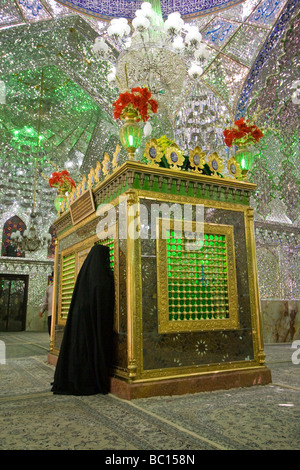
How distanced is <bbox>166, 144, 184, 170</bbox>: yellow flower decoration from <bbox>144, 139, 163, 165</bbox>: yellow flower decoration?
0.08 meters

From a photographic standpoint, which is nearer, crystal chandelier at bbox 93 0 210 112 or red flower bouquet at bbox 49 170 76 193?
red flower bouquet at bbox 49 170 76 193

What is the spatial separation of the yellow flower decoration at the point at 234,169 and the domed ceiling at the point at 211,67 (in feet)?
12.8

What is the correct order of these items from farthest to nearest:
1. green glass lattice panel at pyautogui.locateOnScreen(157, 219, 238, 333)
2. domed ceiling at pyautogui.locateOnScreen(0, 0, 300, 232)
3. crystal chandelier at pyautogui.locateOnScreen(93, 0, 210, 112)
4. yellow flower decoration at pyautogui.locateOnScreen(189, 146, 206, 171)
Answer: domed ceiling at pyautogui.locateOnScreen(0, 0, 300, 232) < crystal chandelier at pyautogui.locateOnScreen(93, 0, 210, 112) < yellow flower decoration at pyautogui.locateOnScreen(189, 146, 206, 171) < green glass lattice panel at pyautogui.locateOnScreen(157, 219, 238, 333)

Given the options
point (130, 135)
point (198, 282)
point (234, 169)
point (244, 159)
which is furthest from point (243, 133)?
point (198, 282)

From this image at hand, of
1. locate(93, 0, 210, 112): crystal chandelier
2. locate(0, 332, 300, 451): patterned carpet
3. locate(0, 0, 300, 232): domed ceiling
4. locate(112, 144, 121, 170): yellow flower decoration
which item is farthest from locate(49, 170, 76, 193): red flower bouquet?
locate(0, 0, 300, 232): domed ceiling

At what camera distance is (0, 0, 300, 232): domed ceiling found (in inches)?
281

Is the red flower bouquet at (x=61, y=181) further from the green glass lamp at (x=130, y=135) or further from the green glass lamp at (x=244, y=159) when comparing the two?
the green glass lamp at (x=244, y=159)

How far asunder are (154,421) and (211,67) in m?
7.99

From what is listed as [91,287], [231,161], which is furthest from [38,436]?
[231,161]

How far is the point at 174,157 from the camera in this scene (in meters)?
2.76

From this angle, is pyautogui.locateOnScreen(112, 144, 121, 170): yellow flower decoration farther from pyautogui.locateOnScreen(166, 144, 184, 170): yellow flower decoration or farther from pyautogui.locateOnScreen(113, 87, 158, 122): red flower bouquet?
pyautogui.locateOnScreen(166, 144, 184, 170): yellow flower decoration

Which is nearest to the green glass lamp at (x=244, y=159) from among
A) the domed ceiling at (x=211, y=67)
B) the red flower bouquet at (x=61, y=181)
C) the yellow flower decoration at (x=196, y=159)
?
the yellow flower decoration at (x=196, y=159)

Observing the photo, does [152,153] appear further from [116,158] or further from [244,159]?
[244,159]
